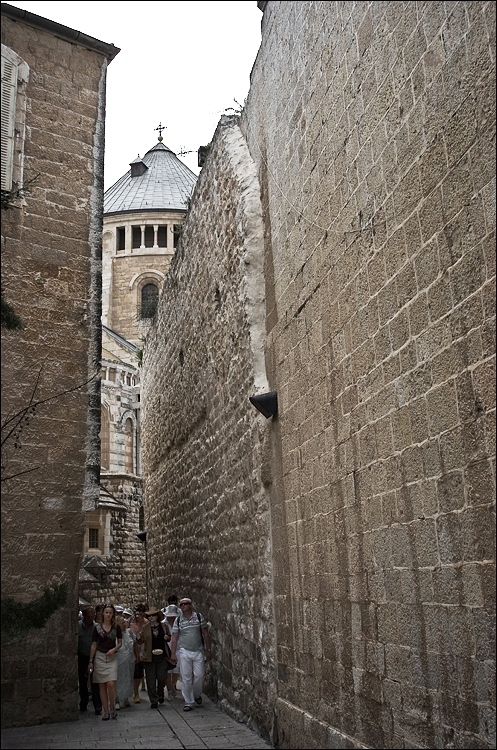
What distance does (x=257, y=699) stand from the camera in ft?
21.8

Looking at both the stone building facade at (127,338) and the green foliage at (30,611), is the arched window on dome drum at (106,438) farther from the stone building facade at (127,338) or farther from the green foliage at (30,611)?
the green foliage at (30,611)

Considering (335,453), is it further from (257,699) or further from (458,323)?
(257,699)

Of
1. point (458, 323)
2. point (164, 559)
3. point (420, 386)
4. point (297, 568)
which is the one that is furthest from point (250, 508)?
point (164, 559)

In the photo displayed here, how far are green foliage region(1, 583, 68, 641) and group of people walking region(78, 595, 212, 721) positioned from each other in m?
1.34

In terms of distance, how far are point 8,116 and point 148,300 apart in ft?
99.4

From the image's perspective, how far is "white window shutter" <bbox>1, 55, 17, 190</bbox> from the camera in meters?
7.20

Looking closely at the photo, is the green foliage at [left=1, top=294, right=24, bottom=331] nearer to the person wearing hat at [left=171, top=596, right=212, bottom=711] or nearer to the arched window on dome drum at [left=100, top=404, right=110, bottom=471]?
the person wearing hat at [left=171, top=596, right=212, bottom=711]

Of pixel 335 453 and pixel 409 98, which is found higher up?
pixel 409 98

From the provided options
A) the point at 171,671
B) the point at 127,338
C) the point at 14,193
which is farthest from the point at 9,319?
the point at 127,338

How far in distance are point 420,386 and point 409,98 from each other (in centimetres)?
163

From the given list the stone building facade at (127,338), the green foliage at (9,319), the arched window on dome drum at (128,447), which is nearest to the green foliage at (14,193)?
the green foliage at (9,319)

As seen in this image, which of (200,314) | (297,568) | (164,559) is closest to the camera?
(297,568)

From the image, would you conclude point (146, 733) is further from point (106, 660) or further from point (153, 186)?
point (153, 186)

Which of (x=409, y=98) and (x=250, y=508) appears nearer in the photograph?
(x=409, y=98)
